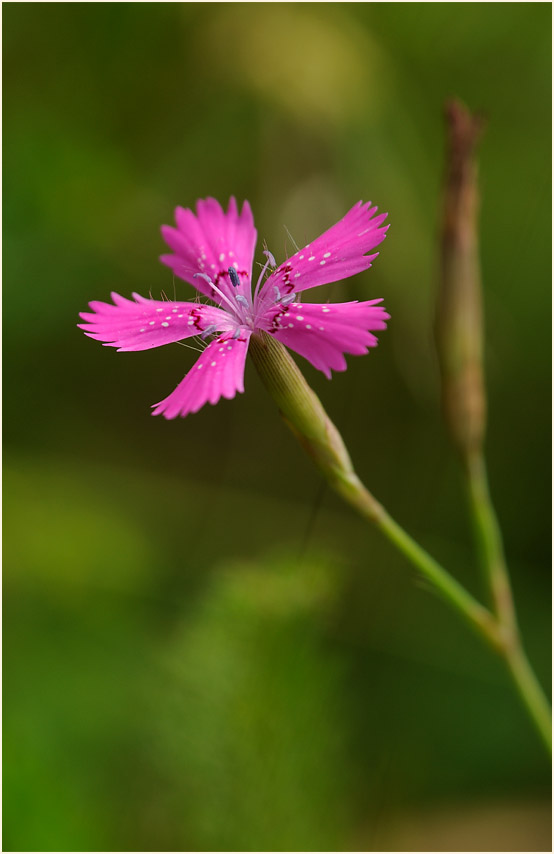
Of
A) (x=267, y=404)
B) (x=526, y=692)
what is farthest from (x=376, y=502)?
(x=267, y=404)

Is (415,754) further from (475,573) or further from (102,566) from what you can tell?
(102,566)

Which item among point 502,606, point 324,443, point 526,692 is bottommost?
point 526,692

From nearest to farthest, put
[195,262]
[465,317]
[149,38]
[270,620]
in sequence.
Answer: [195,262], [465,317], [270,620], [149,38]

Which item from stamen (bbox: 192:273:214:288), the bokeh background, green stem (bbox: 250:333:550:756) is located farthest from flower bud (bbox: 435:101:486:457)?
the bokeh background

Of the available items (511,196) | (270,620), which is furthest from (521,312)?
(270,620)

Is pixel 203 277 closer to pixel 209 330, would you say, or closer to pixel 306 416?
pixel 209 330

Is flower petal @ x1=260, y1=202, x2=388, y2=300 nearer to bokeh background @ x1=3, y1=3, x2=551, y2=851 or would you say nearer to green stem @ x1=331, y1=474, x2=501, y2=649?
green stem @ x1=331, y1=474, x2=501, y2=649
